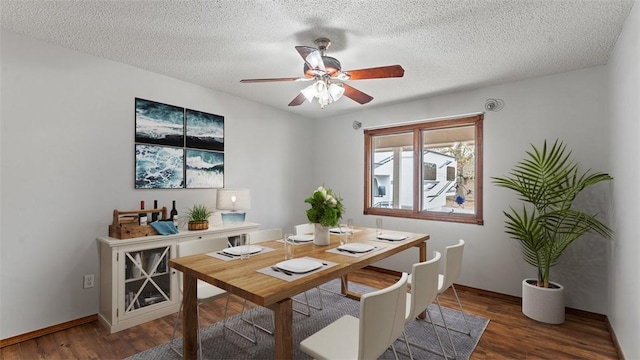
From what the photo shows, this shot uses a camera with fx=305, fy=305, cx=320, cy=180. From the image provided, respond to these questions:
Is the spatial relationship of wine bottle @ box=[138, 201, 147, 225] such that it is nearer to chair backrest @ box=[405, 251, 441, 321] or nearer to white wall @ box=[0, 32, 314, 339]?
white wall @ box=[0, 32, 314, 339]

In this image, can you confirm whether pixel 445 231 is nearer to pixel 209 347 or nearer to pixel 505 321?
pixel 505 321

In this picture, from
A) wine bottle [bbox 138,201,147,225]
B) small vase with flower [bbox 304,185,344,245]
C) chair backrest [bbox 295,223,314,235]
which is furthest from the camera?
chair backrest [bbox 295,223,314,235]

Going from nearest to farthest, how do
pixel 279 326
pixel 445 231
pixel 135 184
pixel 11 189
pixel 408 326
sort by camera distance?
pixel 279 326, pixel 11 189, pixel 408 326, pixel 135 184, pixel 445 231

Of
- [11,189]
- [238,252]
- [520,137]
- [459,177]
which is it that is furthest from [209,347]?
[520,137]

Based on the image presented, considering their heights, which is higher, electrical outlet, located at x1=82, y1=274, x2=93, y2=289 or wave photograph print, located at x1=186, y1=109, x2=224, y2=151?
wave photograph print, located at x1=186, y1=109, x2=224, y2=151

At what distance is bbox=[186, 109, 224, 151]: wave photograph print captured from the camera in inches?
136

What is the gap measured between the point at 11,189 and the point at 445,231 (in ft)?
13.9

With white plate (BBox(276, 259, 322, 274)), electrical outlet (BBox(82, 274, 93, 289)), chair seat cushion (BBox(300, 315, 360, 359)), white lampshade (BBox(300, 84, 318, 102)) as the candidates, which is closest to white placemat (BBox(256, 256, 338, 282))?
white plate (BBox(276, 259, 322, 274))

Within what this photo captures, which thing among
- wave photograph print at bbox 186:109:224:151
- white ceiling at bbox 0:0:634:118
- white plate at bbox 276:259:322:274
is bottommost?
white plate at bbox 276:259:322:274

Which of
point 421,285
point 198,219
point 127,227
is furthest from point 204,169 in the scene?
point 421,285

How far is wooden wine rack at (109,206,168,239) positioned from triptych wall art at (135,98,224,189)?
0.37 meters

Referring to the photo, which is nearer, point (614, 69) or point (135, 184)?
point (614, 69)

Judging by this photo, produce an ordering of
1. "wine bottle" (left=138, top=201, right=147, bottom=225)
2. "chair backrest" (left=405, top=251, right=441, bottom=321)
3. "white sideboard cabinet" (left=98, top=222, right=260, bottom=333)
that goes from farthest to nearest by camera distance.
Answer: "wine bottle" (left=138, top=201, right=147, bottom=225) < "white sideboard cabinet" (left=98, top=222, right=260, bottom=333) < "chair backrest" (left=405, top=251, right=441, bottom=321)

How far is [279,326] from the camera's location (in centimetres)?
146
